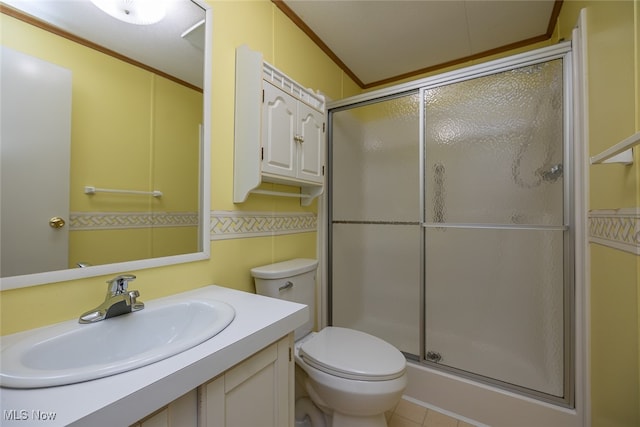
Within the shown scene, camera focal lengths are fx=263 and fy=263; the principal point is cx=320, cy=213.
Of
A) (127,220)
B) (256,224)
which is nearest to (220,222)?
(256,224)

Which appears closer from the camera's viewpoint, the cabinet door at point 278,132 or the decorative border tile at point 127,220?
the decorative border tile at point 127,220

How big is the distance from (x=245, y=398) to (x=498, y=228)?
4.72ft

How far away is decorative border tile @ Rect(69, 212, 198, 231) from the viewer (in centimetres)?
79

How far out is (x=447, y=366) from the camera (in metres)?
1.53

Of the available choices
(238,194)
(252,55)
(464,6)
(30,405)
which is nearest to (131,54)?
(252,55)

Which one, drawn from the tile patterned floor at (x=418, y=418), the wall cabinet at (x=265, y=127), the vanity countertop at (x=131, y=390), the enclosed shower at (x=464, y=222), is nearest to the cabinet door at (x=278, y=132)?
the wall cabinet at (x=265, y=127)

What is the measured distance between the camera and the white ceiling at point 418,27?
1534 millimetres

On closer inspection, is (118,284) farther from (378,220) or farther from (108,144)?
(378,220)

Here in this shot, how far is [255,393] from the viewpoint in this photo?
707 mm

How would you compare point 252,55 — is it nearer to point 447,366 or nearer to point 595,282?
point 595,282

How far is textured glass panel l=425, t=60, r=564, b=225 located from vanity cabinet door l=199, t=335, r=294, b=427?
1.19 m

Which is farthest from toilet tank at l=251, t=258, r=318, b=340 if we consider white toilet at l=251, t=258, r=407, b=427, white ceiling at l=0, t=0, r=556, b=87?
white ceiling at l=0, t=0, r=556, b=87
